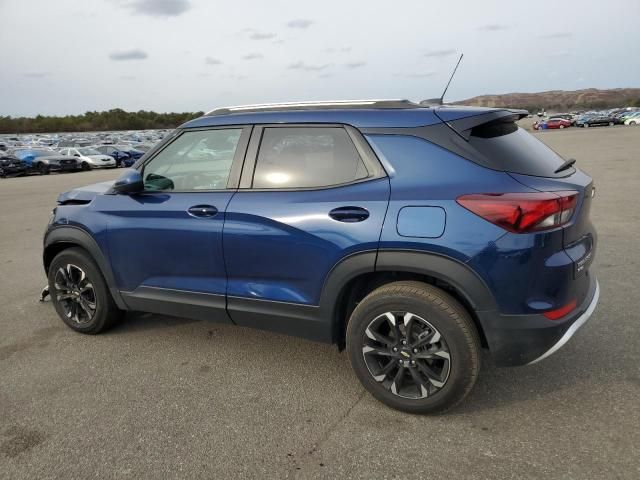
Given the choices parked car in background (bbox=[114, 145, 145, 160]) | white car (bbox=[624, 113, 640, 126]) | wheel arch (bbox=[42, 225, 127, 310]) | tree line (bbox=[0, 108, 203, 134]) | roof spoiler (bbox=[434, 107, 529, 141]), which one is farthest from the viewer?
tree line (bbox=[0, 108, 203, 134])

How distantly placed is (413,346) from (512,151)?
Answer: 121cm

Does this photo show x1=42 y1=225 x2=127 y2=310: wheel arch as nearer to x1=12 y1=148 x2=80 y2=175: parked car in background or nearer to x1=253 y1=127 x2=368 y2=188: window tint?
x1=253 y1=127 x2=368 y2=188: window tint

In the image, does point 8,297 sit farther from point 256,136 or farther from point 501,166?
point 501,166

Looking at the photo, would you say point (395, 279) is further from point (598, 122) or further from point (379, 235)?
point (598, 122)

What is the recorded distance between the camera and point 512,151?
278cm

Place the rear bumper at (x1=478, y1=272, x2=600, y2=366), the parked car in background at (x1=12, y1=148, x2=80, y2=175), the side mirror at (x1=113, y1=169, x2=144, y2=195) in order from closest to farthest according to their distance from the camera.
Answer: the rear bumper at (x1=478, y1=272, x2=600, y2=366) → the side mirror at (x1=113, y1=169, x2=144, y2=195) → the parked car in background at (x1=12, y1=148, x2=80, y2=175)

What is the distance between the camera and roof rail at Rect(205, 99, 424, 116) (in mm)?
3033

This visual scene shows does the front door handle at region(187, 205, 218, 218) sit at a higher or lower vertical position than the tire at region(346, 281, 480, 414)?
higher

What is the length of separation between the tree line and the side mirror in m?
106

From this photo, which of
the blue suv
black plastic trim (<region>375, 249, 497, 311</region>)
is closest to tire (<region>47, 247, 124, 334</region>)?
the blue suv

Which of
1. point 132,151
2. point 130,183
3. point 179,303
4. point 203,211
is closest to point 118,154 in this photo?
point 132,151

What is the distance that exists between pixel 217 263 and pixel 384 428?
4.75 feet

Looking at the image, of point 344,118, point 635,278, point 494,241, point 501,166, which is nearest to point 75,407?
point 344,118

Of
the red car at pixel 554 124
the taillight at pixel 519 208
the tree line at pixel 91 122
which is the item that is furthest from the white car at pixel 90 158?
the tree line at pixel 91 122
